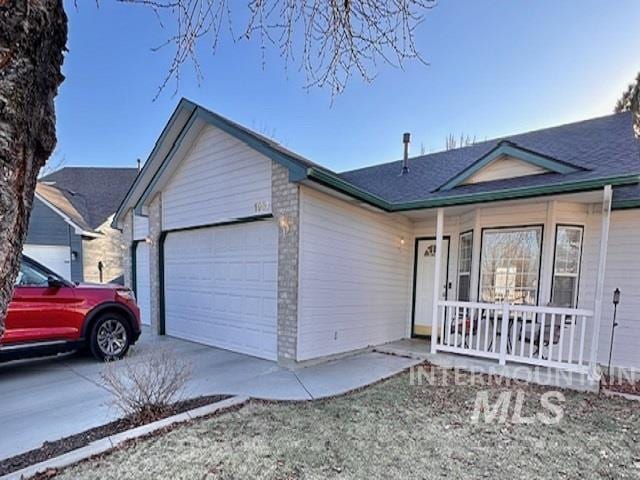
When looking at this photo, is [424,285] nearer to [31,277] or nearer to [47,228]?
[31,277]

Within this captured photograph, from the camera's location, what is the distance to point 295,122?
10.5 metres

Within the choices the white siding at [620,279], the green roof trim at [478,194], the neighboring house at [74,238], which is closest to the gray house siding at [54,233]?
the neighboring house at [74,238]

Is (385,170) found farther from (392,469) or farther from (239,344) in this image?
(392,469)

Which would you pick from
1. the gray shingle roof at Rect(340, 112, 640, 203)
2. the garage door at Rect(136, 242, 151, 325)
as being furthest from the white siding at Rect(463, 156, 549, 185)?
the garage door at Rect(136, 242, 151, 325)

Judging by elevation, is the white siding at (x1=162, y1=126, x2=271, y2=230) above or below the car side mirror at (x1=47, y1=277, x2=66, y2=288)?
above

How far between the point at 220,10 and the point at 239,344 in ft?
18.1

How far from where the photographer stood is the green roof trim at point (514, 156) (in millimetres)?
6055

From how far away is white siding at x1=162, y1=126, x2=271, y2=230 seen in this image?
6.25 m

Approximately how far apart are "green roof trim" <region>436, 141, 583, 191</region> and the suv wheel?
6.59 metres

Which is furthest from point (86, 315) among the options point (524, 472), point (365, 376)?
point (524, 472)

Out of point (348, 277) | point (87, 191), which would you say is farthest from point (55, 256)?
point (348, 277)

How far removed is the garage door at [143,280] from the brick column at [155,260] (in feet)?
4.67

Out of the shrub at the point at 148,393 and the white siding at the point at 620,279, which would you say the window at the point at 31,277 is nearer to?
the shrub at the point at 148,393

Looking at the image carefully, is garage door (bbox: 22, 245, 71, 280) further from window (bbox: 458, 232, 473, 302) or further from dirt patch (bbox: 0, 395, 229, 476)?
window (bbox: 458, 232, 473, 302)
